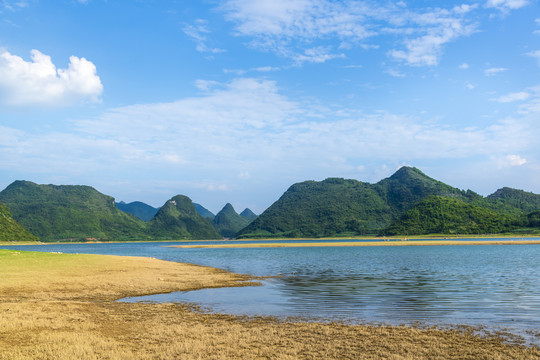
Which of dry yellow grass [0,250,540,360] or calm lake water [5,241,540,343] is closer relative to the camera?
dry yellow grass [0,250,540,360]

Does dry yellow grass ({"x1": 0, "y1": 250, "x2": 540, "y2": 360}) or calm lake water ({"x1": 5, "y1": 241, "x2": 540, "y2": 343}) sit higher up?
dry yellow grass ({"x1": 0, "y1": 250, "x2": 540, "y2": 360})

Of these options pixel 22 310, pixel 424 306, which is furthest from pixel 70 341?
pixel 424 306

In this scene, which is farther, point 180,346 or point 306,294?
point 306,294

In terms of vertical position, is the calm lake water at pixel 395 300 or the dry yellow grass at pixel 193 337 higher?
the dry yellow grass at pixel 193 337

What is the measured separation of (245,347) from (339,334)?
4818mm

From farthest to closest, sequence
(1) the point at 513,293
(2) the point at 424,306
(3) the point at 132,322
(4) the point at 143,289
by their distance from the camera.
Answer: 1. (4) the point at 143,289
2. (1) the point at 513,293
3. (2) the point at 424,306
4. (3) the point at 132,322

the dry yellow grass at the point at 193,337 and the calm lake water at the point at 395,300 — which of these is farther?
the calm lake water at the point at 395,300

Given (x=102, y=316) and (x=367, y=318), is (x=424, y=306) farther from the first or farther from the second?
(x=102, y=316)

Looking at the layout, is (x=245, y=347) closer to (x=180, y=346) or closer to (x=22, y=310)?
(x=180, y=346)

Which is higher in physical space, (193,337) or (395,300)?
(193,337)

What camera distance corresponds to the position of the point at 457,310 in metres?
25.1

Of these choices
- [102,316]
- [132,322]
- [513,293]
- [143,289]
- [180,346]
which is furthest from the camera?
[143,289]

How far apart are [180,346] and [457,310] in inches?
710

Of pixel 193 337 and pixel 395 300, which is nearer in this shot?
pixel 193 337
